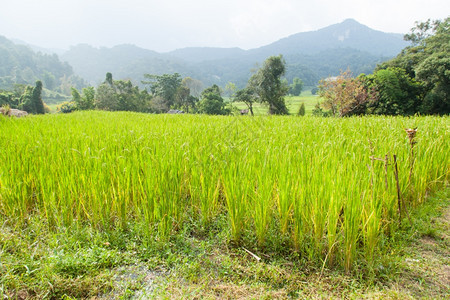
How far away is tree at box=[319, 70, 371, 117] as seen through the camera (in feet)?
72.1

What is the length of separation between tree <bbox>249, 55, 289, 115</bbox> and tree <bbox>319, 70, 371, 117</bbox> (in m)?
9.97

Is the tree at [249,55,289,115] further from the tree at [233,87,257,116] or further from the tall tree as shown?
the tall tree

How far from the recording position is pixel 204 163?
242cm

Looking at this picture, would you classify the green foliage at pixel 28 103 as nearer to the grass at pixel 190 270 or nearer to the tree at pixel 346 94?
the tree at pixel 346 94

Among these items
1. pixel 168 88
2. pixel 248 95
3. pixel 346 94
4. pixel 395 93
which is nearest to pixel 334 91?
pixel 346 94

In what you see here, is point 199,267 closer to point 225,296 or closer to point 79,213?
point 225,296

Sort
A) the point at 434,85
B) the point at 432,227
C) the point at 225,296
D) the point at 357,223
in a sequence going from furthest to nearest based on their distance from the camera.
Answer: the point at 434,85
the point at 432,227
the point at 357,223
the point at 225,296

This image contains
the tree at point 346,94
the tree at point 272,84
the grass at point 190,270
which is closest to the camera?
the grass at point 190,270

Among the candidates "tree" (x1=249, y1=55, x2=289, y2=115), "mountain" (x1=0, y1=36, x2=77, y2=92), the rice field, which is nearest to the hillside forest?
"tree" (x1=249, y1=55, x2=289, y2=115)

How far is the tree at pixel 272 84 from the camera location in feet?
110

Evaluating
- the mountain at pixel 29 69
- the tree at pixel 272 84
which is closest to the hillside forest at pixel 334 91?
the tree at pixel 272 84

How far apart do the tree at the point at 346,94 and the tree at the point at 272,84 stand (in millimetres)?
9975

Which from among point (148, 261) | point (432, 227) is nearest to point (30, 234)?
point (148, 261)

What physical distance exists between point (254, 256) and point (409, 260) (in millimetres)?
1046
